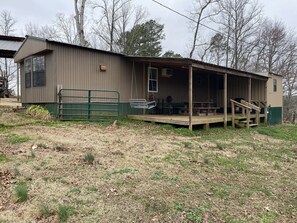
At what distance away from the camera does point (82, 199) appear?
3.58 meters

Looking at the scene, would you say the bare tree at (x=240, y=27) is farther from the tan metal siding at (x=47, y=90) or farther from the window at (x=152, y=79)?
the tan metal siding at (x=47, y=90)

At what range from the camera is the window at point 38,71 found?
10617 millimetres

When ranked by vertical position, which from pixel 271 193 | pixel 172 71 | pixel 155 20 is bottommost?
pixel 271 193

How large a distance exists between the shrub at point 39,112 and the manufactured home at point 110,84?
0.75 ft

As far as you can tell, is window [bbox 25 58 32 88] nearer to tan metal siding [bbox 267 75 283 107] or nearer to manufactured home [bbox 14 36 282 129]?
manufactured home [bbox 14 36 282 129]

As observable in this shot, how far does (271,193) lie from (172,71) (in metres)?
9.90

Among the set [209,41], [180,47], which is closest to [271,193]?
[209,41]

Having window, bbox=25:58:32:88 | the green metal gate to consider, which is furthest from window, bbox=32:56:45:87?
the green metal gate

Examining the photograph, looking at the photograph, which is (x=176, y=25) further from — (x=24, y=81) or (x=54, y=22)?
(x=24, y=81)

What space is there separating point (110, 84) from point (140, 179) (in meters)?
7.46

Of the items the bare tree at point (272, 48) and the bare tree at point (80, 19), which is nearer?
the bare tree at point (80, 19)

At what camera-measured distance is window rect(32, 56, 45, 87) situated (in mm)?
10617

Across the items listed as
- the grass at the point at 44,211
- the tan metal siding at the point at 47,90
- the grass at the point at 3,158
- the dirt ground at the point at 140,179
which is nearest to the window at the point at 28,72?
Result: the tan metal siding at the point at 47,90

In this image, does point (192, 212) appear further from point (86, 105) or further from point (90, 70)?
point (90, 70)
